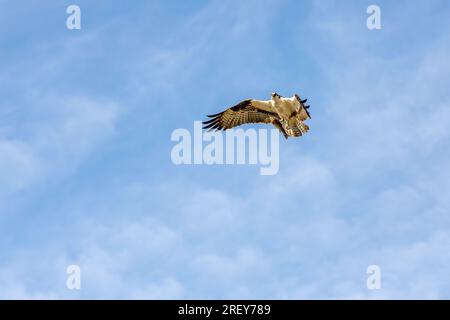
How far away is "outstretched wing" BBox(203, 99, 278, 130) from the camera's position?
3659cm

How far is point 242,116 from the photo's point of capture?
1464 inches

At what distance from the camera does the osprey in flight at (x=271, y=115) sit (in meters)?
A: 35.4

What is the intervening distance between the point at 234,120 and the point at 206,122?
126cm

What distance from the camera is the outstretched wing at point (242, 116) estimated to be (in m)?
36.6

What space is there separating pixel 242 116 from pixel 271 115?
136 cm

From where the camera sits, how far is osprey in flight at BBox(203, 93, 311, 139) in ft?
116

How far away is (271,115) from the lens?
36594mm
